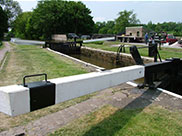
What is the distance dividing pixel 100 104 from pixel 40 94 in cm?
175

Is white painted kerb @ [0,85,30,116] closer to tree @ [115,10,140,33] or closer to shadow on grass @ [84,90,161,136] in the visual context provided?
shadow on grass @ [84,90,161,136]

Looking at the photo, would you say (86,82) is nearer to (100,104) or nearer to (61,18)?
(100,104)

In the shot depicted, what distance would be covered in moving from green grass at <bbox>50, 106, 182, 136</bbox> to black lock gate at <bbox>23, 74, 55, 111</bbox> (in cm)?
66

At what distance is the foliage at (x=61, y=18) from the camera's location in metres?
49.1

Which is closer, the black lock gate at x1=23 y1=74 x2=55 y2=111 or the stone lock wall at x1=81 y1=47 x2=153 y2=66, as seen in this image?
the black lock gate at x1=23 y1=74 x2=55 y2=111

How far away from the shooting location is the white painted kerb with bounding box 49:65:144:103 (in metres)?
2.05

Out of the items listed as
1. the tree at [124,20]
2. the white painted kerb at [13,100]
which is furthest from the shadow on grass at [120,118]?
the tree at [124,20]

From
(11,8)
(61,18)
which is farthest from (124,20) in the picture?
(11,8)

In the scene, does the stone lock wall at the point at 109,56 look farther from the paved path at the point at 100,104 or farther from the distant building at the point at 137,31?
the distant building at the point at 137,31

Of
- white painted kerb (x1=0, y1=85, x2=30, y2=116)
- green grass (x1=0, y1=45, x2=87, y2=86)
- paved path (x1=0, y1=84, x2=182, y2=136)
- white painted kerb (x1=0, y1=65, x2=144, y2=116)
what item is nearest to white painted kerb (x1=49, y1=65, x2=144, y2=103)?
white painted kerb (x1=0, y1=65, x2=144, y2=116)

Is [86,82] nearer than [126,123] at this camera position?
Yes

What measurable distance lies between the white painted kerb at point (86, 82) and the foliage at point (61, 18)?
48.2 metres

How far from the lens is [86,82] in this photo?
2309 millimetres

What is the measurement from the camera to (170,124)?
271cm
